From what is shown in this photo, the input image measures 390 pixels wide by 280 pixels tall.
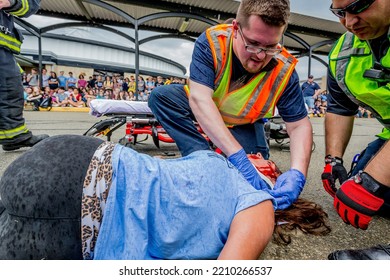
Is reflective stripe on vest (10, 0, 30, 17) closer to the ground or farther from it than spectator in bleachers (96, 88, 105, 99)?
farther from it

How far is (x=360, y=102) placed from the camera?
165 cm

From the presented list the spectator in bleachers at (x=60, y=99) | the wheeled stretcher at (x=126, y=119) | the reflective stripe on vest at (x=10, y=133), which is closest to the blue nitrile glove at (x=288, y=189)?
the wheeled stretcher at (x=126, y=119)

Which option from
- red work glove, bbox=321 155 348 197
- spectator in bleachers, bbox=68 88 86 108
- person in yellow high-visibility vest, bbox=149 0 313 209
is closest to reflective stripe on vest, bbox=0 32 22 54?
person in yellow high-visibility vest, bbox=149 0 313 209

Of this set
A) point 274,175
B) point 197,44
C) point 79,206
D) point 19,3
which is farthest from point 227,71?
point 19,3

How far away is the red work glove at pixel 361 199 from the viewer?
1122 millimetres

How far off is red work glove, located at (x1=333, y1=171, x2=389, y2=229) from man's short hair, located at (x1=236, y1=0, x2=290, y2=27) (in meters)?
0.87

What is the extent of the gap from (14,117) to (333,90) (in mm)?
2655

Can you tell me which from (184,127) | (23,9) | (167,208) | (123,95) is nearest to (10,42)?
(23,9)

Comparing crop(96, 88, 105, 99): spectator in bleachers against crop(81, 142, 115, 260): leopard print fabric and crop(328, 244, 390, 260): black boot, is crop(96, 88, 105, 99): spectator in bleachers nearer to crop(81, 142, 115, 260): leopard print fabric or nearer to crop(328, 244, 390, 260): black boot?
crop(81, 142, 115, 260): leopard print fabric

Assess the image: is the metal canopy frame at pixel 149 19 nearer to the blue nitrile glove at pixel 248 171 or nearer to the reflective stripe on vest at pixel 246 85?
the reflective stripe on vest at pixel 246 85

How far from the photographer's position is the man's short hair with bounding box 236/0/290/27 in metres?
1.51

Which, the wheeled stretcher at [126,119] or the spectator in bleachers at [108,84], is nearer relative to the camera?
the wheeled stretcher at [126,119]

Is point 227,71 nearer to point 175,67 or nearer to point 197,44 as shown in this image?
point 197,44

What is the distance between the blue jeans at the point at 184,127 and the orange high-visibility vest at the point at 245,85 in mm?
244
